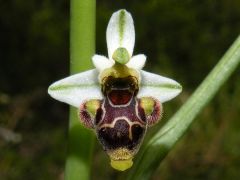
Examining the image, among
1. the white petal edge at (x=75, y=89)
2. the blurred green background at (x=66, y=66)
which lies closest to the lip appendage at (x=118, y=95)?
the white petal edge at (x=75, y=89)

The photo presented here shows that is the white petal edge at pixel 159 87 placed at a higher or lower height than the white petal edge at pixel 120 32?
lower

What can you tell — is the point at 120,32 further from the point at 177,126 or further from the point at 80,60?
the point at 177,126

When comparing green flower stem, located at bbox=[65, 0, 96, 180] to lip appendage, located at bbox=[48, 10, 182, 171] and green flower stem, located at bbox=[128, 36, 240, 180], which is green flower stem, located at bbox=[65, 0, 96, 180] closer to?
lip appendage, located at bbox=[48, 10, 182, 171]

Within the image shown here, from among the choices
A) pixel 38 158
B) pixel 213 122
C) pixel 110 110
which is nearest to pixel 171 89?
pixel 110 110

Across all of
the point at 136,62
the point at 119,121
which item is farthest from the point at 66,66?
the point at 119,121

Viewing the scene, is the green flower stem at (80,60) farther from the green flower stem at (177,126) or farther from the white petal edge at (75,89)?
the green flower stem at (177,126)

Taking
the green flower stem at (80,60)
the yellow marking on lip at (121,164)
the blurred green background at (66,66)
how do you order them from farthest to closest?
the blurred green background at (66,66), the green flower stem at (80,60), the yellow marking on lip at (121,164)

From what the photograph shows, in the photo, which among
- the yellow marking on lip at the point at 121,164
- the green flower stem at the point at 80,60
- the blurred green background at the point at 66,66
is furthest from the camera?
the blurred green background at the point at 66,66
